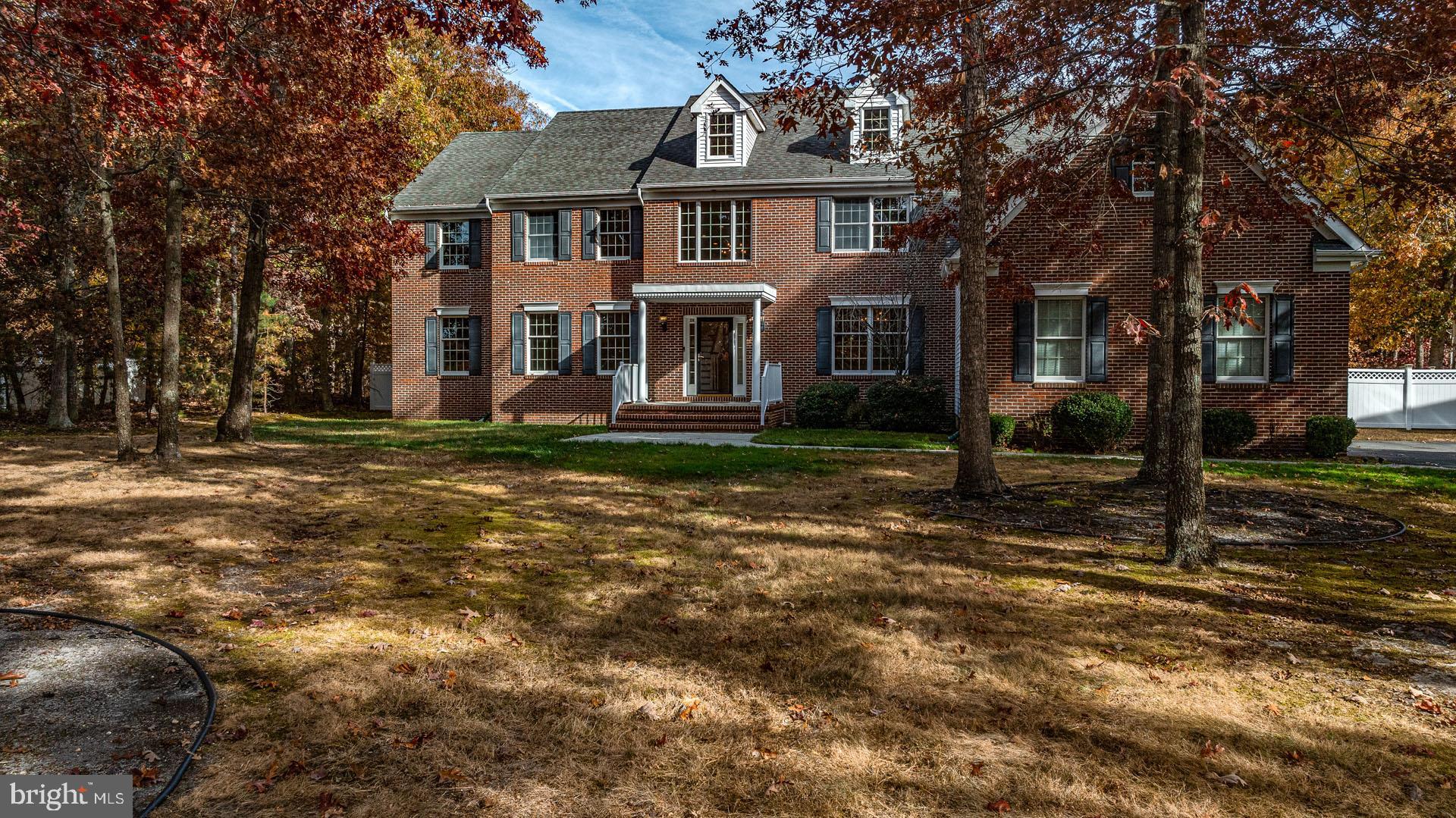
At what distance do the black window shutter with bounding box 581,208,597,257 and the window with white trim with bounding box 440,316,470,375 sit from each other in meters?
3.84

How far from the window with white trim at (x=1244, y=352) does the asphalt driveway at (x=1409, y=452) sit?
218 cm

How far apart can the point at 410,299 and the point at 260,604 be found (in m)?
18.5

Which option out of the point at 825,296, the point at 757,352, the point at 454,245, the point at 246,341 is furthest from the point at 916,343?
the point at 246,341

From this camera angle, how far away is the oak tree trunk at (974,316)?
8641 millimetres

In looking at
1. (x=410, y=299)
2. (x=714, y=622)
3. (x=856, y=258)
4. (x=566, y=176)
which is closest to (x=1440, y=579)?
(x=714, y=622)

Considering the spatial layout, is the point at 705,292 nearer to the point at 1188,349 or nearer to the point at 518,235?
the point at 518,235

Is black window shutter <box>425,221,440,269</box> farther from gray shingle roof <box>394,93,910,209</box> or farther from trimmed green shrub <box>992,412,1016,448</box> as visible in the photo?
trimmed green shrub <box>992,412,1016,448</box>

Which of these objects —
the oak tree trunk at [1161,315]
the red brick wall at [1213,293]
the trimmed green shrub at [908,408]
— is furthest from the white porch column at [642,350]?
the oak tree trunk at [1161,315]

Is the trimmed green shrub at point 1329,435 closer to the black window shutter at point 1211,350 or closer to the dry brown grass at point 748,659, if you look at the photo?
the black window shutter at point 1211,350

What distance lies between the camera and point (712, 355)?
2022 cm

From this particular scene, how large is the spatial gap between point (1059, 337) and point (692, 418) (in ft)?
25.8

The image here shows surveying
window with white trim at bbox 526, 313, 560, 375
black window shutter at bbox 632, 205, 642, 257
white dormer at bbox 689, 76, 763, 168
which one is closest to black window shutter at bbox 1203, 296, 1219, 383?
white dormer at bbox 689, 76, 763, 168

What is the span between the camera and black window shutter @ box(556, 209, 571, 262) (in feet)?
67.3

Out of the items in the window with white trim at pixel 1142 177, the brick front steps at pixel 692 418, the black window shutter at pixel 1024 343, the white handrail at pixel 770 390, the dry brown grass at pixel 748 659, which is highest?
the window with white trim at pixel 1142 177
